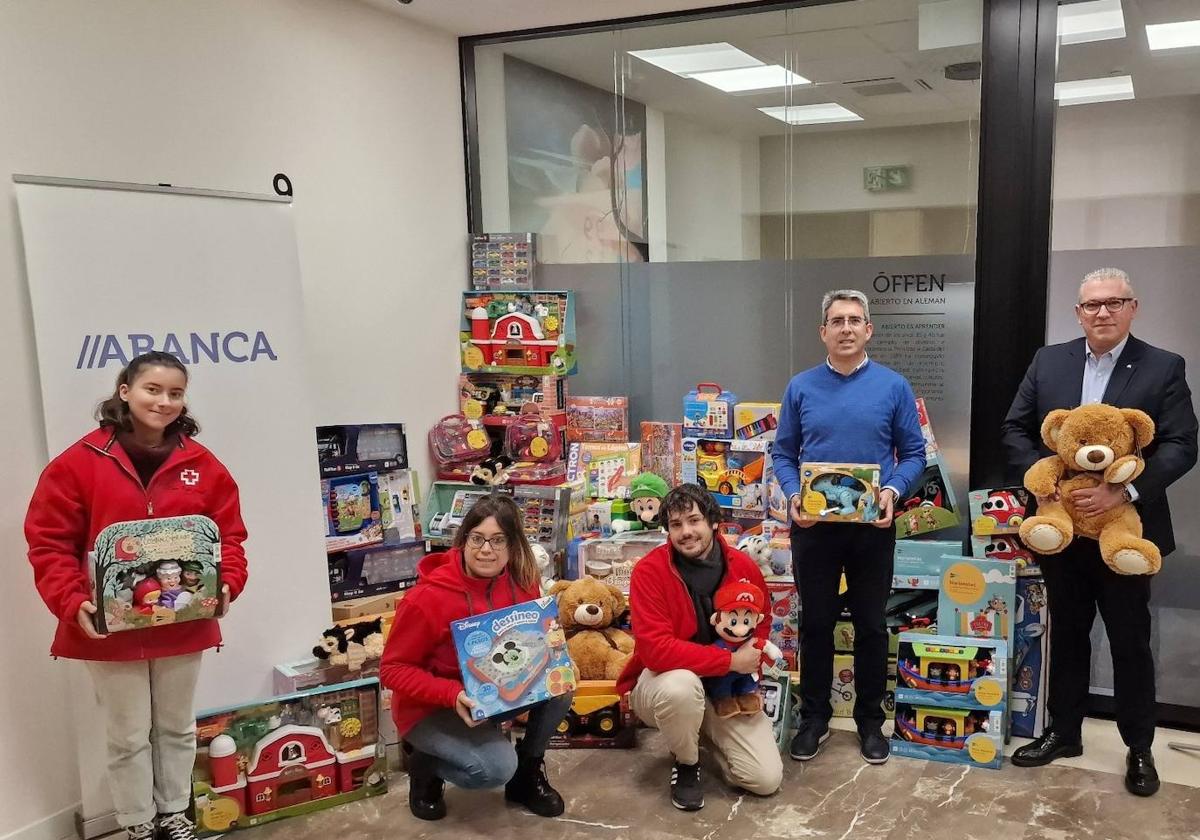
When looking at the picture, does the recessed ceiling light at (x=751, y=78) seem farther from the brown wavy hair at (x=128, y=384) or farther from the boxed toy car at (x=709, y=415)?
the brown wavy hair at (x=128, y=384)

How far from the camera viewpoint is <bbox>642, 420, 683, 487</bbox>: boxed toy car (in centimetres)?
454

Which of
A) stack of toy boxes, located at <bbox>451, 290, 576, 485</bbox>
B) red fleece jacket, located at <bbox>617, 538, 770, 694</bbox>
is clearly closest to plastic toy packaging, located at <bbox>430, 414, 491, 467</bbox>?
stack of toy boxes, located at <bbox>451, 290, 576, 485</bbox>

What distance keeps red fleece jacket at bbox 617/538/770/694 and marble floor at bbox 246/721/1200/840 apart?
1.38 feet

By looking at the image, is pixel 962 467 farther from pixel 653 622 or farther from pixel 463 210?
pixel 463 210

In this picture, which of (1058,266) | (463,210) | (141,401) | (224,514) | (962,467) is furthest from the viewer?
(463,210)

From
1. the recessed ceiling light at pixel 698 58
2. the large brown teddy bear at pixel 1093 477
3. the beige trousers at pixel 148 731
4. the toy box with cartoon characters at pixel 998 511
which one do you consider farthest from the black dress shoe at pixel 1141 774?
the recessed ceiling light at pixel 698 58

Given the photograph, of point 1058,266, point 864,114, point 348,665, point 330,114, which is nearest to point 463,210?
point 330,114

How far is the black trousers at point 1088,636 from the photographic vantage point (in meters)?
3.04

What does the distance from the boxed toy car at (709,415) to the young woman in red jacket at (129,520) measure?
2.07 meters

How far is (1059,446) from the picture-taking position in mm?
3025

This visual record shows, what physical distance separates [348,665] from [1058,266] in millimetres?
2959

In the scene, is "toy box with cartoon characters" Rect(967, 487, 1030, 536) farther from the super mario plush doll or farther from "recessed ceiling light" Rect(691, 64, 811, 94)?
"recessed ceiling light" Rect(691, 64, 811, 94)

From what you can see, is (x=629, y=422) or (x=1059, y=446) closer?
(x=1059, y=446)

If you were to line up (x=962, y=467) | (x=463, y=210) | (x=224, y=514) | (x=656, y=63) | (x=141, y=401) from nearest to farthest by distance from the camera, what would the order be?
(x=141, y=401)
(x=224, y=514)
(x=962, y=467)
(x=656, y=63)
(x=463, y=210)
